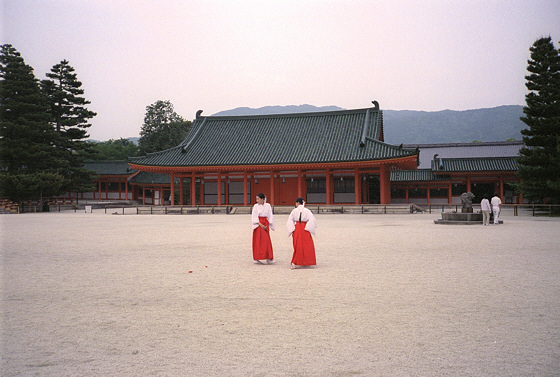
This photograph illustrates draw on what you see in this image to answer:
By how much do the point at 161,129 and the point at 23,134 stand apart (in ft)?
112

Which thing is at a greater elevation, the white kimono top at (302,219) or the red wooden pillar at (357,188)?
the red wooden pillar at (357,188)

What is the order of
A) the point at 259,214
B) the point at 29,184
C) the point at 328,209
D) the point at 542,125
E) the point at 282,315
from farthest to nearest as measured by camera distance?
1. the point at 29,184
2. the point at 328,209
3. the point at 542,125
4. the point at 259,214
5. the point at 282,315

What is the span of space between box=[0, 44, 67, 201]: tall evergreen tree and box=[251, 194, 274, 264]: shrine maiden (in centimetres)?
3135

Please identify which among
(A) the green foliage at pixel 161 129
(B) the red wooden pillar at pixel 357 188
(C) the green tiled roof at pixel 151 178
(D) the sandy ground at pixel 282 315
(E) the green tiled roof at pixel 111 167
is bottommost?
(D) the sandy ground at pixel 282 315

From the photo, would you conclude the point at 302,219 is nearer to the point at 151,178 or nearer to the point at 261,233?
the point at 261,233

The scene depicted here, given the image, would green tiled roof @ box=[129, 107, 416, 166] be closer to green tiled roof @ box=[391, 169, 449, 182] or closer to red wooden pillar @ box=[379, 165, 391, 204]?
red wooden pillar @ box=[379, 165, 391, 204]

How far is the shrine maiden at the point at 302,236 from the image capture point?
29.0ft

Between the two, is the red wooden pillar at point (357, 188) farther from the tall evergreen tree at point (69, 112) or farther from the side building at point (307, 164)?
the tall evergreen tree at point (69, 112)

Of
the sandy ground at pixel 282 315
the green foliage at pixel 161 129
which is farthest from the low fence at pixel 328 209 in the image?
the green foliage at pixel 161 129

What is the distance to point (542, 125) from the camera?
28234 mm

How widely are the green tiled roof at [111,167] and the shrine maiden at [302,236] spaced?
4639 cm

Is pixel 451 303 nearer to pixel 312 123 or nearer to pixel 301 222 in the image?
pixel 301 222

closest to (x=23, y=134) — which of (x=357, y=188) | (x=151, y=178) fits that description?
(x=151, y=178)

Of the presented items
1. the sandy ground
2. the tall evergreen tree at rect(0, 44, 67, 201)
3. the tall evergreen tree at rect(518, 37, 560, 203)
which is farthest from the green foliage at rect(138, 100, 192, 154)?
the sandy ground
